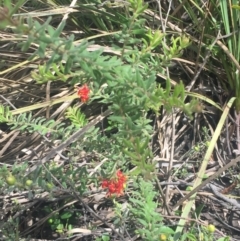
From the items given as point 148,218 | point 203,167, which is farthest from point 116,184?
point 203,167

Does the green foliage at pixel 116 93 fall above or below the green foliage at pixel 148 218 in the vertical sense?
above

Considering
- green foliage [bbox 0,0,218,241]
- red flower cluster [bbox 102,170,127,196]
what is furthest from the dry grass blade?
red flower cluster [bbox 102,170,127,196]

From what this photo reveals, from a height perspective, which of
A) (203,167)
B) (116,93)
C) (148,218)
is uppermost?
(116,93)

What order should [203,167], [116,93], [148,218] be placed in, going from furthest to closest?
1. [203,167]
2. [148,218]
3. [116,93]

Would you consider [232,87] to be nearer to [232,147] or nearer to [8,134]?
[232,147]

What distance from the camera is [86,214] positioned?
1265 mm

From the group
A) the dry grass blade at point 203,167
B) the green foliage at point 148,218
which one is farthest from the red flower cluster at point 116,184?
the dry grass blade at point 203,167

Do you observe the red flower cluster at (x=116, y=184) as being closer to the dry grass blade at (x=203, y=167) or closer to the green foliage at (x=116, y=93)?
the green foliage at (x=116, y=93)

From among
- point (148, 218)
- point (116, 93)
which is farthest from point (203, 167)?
point (116, 93)

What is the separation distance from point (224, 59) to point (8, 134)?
27.3 inches

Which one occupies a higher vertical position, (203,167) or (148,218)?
(148,218)

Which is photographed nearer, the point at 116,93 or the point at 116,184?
the point at 116,93

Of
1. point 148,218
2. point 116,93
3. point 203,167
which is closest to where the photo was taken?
point 116,93

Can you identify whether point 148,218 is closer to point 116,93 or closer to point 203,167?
point 116,93
